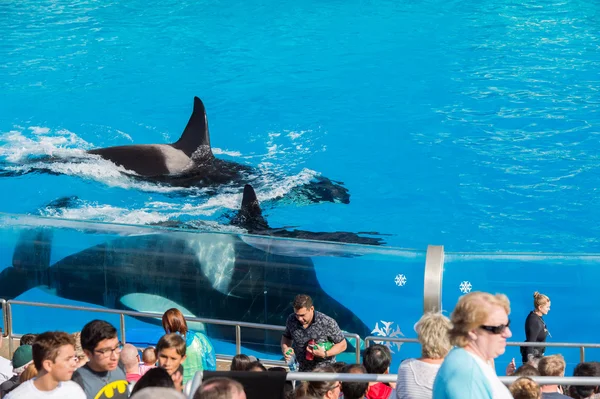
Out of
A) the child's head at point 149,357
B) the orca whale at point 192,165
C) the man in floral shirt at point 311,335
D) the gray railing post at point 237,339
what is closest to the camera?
the child's head at point 149,357

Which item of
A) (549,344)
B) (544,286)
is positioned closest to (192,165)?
(544,286)

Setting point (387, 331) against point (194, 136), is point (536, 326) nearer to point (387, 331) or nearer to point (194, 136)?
point (387, 331)

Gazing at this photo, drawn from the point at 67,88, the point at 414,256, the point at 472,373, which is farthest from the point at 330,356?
the point at 67,88

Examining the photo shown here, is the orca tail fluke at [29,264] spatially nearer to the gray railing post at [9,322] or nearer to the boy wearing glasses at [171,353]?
the gray railing post at [9,322]

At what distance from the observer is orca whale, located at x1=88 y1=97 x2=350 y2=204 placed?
591 inches

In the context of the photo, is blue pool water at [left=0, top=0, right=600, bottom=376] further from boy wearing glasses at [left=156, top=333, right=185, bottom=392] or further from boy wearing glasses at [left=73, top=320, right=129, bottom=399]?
boy wearing glasses at [left=73, top=320, right=129, bottom=399]

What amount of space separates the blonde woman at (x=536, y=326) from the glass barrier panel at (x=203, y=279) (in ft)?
3.62

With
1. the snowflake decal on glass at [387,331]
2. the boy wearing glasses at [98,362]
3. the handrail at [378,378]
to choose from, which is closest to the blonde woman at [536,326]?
the snowflake decal on glass at [387,331]

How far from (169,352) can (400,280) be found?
3.78 m

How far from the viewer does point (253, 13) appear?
26062mm

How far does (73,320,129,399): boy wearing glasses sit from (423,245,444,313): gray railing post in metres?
3.89

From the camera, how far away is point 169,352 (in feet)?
17.1

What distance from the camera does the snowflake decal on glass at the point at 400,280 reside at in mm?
8461

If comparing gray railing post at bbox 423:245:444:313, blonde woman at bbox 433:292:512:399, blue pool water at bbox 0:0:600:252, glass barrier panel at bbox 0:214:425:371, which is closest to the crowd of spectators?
blonde woman at bbox 433:292:512:399
